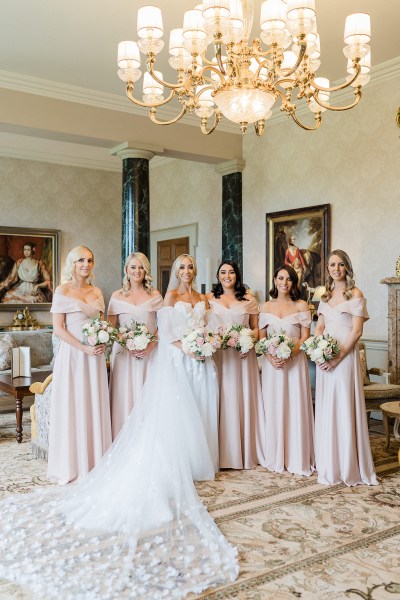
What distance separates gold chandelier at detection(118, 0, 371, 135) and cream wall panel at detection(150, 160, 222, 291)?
5.59 m

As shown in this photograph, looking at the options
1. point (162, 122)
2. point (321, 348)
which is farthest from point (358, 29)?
point (321, 348)

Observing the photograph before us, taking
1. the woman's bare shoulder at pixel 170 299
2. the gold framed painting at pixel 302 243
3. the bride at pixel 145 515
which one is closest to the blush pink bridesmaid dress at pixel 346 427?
the bride at pixel 145 515

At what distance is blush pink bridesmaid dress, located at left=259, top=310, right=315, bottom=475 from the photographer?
17.0ft

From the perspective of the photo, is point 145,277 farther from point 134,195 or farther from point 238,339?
point 134,195

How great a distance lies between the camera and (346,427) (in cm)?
483

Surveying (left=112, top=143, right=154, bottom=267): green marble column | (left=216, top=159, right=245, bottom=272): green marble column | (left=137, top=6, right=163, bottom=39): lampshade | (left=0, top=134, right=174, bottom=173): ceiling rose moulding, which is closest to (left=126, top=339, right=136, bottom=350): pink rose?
(left=137, top=6, right=163, bottom=39): lampshade

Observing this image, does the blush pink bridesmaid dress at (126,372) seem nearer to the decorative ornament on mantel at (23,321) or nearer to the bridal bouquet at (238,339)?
the bridal bouquet at (238,339)

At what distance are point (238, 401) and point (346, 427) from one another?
985mm

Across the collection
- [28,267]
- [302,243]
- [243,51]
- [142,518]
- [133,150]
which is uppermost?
[133,150]

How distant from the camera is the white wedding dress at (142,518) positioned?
10.1 feet

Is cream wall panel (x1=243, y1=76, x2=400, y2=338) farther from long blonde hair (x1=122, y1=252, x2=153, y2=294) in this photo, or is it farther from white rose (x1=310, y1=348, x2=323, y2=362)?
long blonde hair (x1=122, y1=252, x2=153, y2=294)

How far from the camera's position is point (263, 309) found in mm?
5375

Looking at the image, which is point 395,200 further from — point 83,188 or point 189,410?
point 83,188

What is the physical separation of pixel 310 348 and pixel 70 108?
5.20 m
